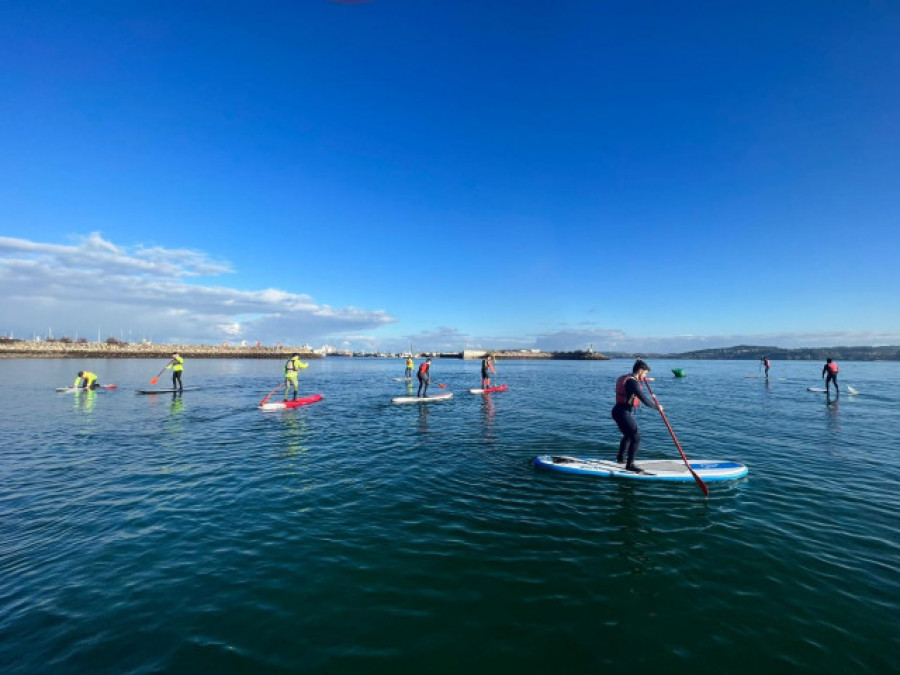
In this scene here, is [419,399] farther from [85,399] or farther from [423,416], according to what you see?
[85,399]

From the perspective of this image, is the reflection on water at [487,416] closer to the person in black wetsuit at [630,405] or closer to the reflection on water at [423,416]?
the reflection on water at [423,416]

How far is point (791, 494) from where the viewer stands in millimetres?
10609

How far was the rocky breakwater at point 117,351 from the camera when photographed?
107 metres

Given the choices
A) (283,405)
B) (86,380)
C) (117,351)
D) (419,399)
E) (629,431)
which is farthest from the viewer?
(117,351)

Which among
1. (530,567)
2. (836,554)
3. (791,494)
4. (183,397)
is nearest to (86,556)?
(530,567)

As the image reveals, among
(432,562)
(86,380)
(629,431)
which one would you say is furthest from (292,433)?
(86,380)

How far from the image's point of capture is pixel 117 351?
120m

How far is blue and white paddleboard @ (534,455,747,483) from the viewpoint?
37.8 ft

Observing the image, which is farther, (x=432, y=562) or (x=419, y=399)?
(x=419, y=399)

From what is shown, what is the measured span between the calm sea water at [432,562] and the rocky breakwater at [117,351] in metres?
134

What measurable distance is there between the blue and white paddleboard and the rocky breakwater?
469 ft

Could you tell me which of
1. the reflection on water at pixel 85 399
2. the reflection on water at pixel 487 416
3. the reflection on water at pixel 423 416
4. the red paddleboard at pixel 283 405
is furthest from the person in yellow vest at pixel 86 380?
the reflection on water at pixel 487 416

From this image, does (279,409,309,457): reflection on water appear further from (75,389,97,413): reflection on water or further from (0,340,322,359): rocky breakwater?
(0,340,322,359): rocky breakwater

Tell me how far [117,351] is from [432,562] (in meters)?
154
